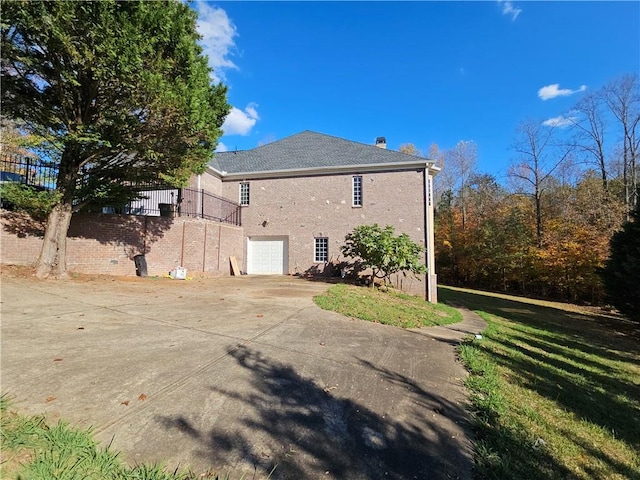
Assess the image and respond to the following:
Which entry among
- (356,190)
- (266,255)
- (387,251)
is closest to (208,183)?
(266,255)

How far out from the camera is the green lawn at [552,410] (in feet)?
9.00

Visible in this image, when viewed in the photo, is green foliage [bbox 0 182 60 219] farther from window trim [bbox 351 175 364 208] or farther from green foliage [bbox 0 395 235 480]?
window trim [bbox 351 175 364 208]

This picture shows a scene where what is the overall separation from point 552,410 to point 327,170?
13.8 metres

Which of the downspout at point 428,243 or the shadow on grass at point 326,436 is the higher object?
the downspout at point 428,243

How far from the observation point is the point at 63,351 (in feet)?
12.4

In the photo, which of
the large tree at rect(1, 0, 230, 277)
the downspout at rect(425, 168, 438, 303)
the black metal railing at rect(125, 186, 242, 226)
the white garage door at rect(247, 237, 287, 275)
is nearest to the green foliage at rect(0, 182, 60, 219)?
the large tree at rect(1, 0, 230, 277)

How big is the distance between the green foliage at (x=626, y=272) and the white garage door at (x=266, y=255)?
14390 mm

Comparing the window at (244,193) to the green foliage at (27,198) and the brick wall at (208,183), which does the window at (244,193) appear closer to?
the brick wall at (208,183)

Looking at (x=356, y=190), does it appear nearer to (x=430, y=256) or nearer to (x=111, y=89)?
(x=430, y=256)

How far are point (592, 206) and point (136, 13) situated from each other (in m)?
25.5

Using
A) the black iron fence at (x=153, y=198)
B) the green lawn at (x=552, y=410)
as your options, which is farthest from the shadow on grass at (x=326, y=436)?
the black iron fence at (x=153, y=198)

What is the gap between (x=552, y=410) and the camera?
3857mm

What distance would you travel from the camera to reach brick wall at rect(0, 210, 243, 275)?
31.2 ft

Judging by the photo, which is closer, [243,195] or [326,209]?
[326,209]
